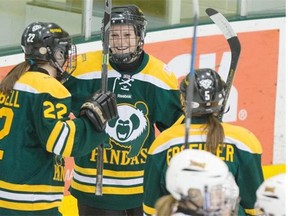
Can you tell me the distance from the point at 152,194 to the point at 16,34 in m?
1.87

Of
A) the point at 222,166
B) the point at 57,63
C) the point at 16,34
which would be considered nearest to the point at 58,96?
the point at 57,63

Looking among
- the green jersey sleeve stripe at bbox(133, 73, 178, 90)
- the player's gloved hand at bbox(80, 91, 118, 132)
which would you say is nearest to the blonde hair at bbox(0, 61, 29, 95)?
the player's gloved hand at bbox(80, 91, 118, 132)

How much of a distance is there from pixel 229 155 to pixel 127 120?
676 mm

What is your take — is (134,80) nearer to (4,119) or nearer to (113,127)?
(113,127)

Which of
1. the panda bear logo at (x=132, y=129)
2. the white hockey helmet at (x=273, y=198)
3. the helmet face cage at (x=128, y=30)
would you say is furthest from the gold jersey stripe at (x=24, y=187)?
the white hockey helmet at (x=273, y=198)

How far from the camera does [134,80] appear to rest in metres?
3.10

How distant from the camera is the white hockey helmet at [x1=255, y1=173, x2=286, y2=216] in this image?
200cm

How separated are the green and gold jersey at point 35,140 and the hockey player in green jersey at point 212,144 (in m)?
0.33

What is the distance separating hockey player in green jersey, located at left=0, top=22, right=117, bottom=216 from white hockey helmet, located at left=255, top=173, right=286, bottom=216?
88cm

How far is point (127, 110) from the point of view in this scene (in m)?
3.10

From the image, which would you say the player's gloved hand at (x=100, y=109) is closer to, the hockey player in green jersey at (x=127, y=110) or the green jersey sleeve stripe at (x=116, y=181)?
the hockey player in green jersey at (x=127, y=110)

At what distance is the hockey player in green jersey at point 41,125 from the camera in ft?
8.91

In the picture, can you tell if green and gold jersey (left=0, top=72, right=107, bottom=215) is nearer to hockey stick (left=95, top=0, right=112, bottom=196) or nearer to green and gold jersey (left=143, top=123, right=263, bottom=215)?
hockey stick (left=95, top=0, right=112, bottom=196)

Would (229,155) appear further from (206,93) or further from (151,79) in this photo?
(151,79)
